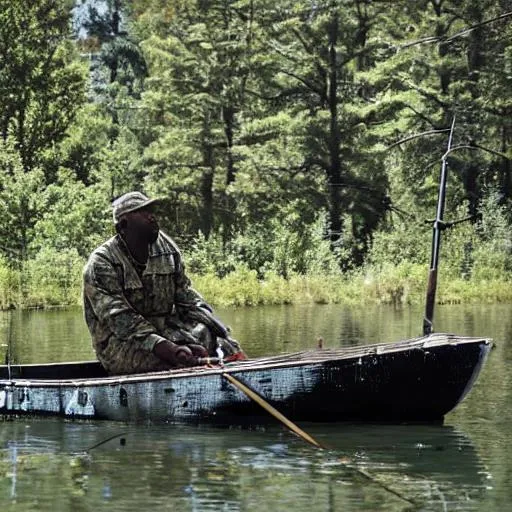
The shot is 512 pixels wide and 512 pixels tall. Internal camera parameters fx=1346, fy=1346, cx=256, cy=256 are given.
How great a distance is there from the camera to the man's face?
A: 12414mm

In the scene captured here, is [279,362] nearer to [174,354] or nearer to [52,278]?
[174,354]

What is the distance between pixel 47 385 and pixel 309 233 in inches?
969

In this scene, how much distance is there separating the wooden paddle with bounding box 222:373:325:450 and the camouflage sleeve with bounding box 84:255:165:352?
961mm

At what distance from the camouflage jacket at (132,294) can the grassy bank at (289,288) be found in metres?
18.0

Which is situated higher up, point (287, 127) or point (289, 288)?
point (287, 127)

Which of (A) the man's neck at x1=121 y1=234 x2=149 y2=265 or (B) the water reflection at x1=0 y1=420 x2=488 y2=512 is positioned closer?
(B) the water reflection at x1=0 y1=420 x2=488 y2=512

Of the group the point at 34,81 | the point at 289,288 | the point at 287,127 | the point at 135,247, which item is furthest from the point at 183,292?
the point at 34,81

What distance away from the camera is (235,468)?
34.0 ft

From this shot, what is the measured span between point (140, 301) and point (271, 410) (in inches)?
76.9

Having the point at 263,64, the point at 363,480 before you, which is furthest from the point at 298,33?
the point at 363,480

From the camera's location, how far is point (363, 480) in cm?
977

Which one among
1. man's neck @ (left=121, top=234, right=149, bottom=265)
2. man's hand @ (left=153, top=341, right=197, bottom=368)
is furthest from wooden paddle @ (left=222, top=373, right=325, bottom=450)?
man's neck @ (left=121, top=234, right=149, bottom=265)

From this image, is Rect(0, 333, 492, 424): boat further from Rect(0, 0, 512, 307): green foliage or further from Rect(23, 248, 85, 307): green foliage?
Rect(0, 0, 512, 307): green foliage

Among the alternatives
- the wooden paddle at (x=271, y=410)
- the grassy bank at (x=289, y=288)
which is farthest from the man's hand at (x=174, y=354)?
the grassy bank at (x=289, y=288)
